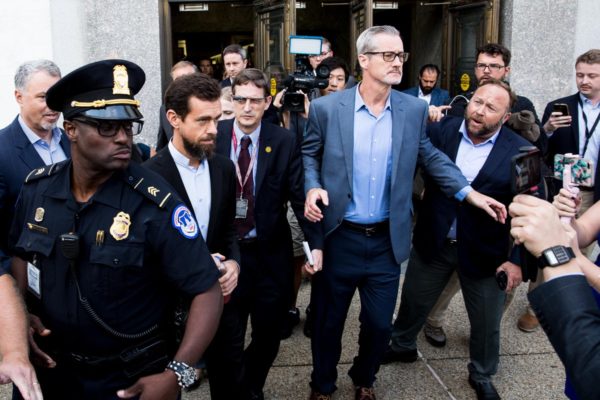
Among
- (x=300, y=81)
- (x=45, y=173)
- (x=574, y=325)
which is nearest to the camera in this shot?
(x=574, y=325)

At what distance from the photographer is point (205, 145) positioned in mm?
2727

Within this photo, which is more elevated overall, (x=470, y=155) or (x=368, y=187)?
(x=470, y=155)

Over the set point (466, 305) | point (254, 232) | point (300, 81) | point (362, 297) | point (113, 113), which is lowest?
point (466, 305)

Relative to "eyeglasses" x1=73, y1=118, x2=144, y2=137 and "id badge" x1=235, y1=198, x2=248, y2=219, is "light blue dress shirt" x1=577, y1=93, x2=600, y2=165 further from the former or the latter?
"eyeglasses" x1=73, y1=118, x2=144, y2=137

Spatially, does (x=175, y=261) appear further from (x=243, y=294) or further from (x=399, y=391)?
(x=399, y=391)

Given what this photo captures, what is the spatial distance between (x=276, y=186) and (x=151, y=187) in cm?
133

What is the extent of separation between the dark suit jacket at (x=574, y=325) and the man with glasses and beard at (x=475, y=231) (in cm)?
191

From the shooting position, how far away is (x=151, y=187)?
6.64 feet

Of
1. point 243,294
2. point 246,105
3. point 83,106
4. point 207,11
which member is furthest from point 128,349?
point 207,11

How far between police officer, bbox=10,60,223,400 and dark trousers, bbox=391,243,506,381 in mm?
2009

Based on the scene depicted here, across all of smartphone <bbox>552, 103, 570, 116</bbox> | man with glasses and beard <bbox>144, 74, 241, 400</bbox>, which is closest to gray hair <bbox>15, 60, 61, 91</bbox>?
man with glasses and beard <bbox>144, 74, 241, 400</bbox>

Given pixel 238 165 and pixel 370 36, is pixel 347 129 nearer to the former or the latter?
pixel 370 36

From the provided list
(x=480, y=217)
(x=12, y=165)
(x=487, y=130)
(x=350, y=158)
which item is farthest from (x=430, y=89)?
(x=12, y=165)

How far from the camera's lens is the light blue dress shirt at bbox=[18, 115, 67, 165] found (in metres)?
3.15
